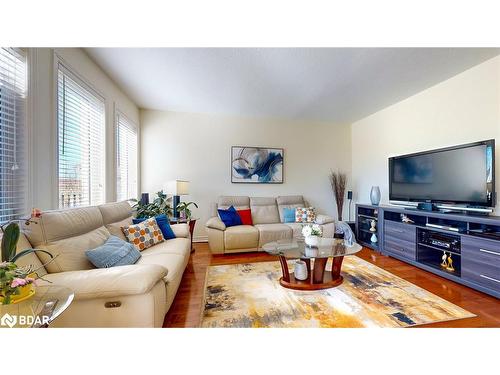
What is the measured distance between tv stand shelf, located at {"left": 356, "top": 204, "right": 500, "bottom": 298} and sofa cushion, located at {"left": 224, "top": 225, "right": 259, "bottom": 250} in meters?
2.03

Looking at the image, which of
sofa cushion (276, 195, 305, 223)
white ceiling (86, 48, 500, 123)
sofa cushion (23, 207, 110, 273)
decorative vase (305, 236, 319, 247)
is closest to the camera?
sofa cushion (23, 207, 110, 273)

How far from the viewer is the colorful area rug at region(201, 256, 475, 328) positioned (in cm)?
164

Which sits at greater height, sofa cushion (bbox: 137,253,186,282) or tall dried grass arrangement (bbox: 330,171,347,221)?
tall dried grass arrangement (bbox: 330,171,347,221)

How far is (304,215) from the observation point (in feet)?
13.0

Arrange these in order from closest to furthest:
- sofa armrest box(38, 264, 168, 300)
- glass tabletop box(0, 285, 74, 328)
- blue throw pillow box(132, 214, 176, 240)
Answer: glass tabletop box(0, 285, 74, 328), sofa armrest box(38, 264, 168, 300), blue throw pillow box(132, 214, 176, 240)

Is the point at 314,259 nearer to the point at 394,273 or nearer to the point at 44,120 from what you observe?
the point at 394,273

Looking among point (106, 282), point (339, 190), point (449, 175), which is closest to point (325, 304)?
Result: point (106, 282)

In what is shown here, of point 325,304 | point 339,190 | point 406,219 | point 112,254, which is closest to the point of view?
point 112,254

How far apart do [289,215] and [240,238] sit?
1.19 meters

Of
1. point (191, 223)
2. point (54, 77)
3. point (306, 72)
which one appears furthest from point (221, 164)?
point (54, 77)

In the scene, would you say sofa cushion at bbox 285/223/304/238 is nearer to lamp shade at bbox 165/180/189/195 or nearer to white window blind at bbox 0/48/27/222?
lamp shade at bbox 165/180/189/195

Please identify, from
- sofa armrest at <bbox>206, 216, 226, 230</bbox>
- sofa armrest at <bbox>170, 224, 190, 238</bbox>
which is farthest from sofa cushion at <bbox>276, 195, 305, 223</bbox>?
sofa armrest at <bbox>170, 224, 190, 238</bbox>

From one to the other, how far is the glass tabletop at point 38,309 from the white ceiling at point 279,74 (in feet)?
7.26
